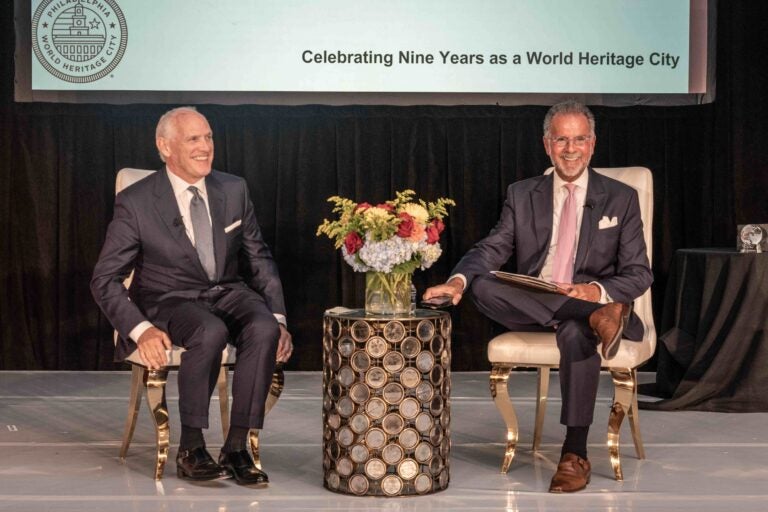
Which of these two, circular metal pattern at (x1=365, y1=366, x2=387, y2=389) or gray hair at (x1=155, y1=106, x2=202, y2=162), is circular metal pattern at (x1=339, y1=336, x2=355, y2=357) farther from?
gray hair at (x1=155, y1=106, x2=202, y2=162)

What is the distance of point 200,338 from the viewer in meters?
3.59

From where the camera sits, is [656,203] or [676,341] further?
[656,203]

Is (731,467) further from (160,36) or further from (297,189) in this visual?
(160,36)

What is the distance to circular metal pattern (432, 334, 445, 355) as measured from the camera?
347 centimetres

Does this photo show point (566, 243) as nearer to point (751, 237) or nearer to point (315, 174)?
point (751, 237)

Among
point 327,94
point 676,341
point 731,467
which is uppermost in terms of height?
point 327,94

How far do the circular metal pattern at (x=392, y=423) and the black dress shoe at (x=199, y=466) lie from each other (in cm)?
53

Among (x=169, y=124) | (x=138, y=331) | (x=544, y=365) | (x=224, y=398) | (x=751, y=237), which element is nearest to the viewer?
(x=138, y=331)

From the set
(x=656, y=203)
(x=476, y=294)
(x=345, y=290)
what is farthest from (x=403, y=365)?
(x=656, y=203)

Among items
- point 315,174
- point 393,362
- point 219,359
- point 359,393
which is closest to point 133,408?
point 219,359

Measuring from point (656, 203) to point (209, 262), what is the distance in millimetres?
2977

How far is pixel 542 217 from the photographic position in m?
4.04

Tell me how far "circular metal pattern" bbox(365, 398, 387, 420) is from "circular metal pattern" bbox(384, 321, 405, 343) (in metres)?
0.18

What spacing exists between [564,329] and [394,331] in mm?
570
